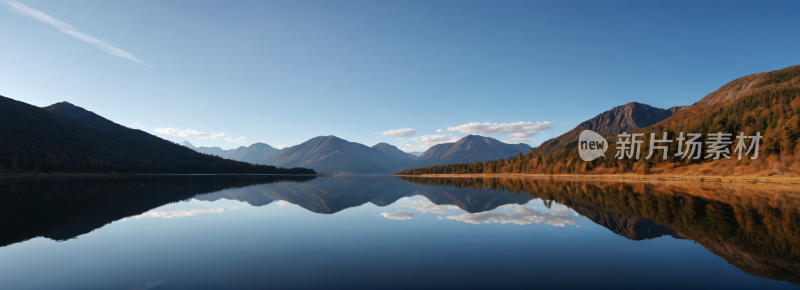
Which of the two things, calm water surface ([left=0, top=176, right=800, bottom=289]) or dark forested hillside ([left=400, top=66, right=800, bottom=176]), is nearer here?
calm water surface ([left=0, top=176, right=800, bottom=289])

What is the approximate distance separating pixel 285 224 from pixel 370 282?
46.1 feet

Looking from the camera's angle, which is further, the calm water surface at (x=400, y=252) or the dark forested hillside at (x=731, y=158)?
the dark forested hillside at (x=731, y=158)

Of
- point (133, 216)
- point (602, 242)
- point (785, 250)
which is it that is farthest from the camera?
point (133, 216)

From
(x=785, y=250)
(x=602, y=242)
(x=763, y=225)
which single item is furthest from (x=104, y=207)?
(x=763, y=225)

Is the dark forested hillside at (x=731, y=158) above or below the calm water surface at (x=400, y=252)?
above

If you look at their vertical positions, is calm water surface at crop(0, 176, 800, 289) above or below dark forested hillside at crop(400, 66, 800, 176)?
below

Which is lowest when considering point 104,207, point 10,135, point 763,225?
point 104,207

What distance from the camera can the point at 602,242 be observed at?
16.3m

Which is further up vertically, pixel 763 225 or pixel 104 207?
pixel 763 225

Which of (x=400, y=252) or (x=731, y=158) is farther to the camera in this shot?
→ (x=731, y=158)

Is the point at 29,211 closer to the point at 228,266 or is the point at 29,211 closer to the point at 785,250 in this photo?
the point at 228,266

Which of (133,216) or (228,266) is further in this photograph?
(133,216)

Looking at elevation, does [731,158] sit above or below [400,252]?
above

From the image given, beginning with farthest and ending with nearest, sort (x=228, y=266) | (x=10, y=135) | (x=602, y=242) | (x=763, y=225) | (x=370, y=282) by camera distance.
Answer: (x=10, y=135), (x=763, y=225), (x=602, y=242), (x=228, y=266), (x=370, y=282)
